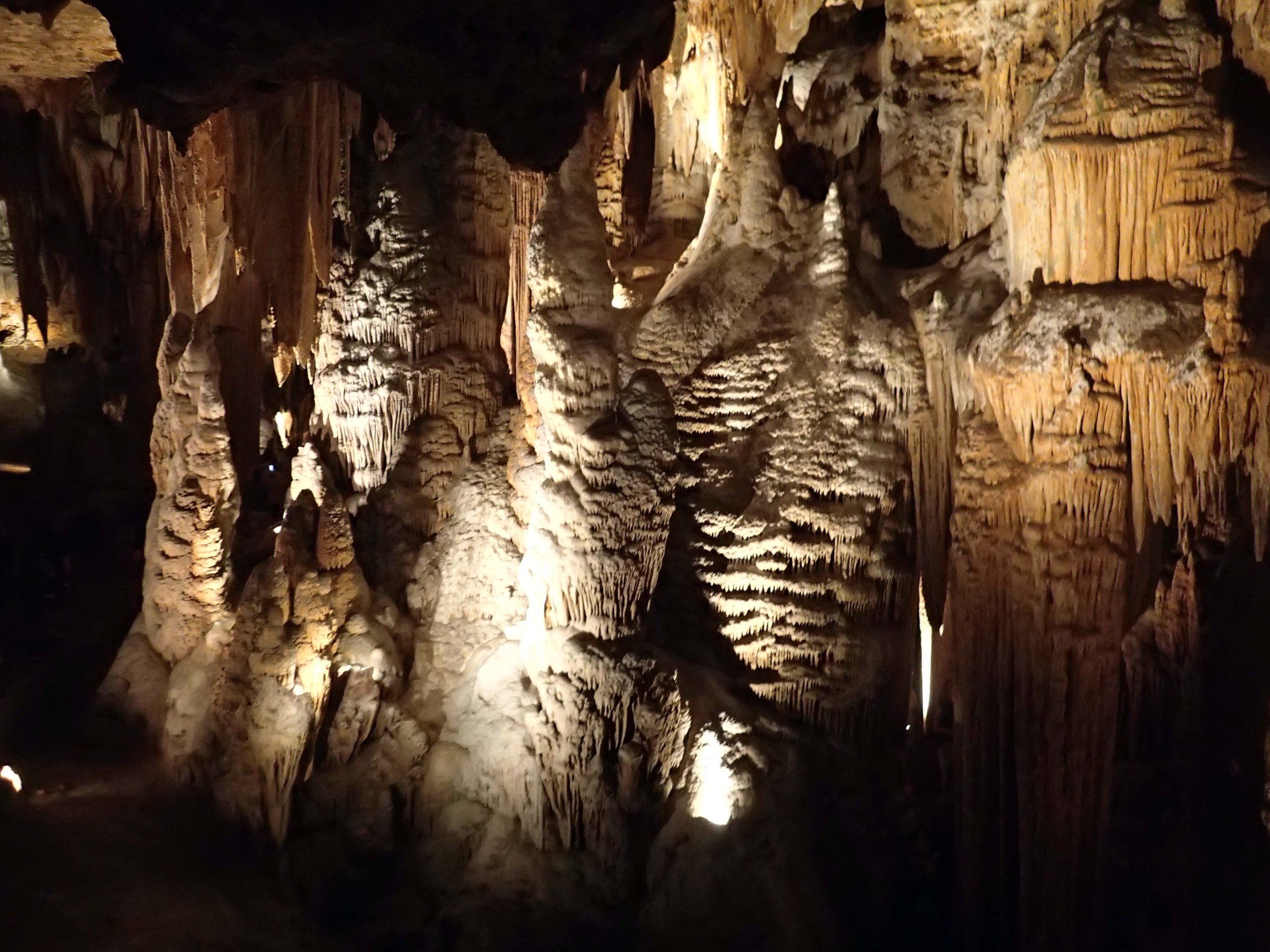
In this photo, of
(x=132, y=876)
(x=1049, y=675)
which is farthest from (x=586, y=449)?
(x=132, y=876)

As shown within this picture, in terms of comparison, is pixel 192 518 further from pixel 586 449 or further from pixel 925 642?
pixel 925 642

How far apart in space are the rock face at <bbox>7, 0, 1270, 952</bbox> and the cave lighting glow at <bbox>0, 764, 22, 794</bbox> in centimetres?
107

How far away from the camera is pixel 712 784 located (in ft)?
22.5

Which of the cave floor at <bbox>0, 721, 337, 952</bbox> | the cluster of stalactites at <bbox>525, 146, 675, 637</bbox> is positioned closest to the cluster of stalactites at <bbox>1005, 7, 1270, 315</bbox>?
the cluster of stalactites at <bbox>525, 146, 675, 637</bbox>

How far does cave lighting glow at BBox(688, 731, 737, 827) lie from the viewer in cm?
678

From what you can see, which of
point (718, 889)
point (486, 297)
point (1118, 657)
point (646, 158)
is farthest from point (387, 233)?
point (1118, 657)

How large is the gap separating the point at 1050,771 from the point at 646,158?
5.82 meters

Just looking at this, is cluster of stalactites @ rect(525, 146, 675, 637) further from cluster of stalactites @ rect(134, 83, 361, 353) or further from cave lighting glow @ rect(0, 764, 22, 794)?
cave lighting glow @ rect(0, 764, 22, 794)

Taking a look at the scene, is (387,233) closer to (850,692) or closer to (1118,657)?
(850,692)

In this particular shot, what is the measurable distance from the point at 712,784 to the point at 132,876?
3750 millimetres

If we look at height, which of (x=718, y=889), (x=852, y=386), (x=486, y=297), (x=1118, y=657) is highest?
(x=486, y=297)

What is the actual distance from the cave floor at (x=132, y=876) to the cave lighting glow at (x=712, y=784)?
2.48m

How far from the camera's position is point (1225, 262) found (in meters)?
5.97

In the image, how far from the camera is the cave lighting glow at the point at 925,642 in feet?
23.7
